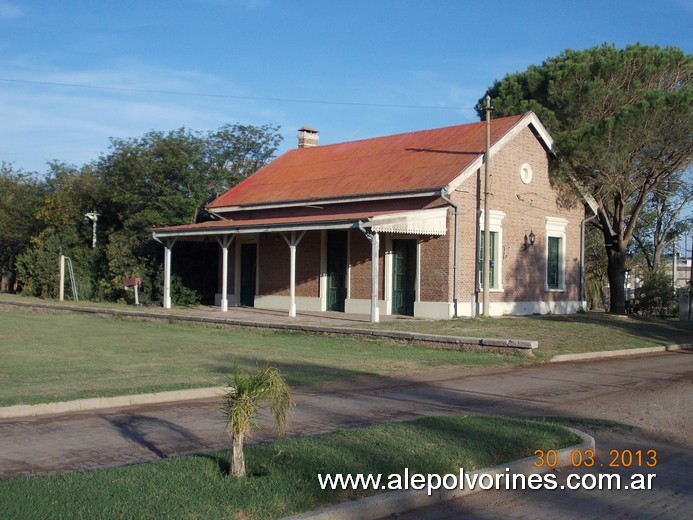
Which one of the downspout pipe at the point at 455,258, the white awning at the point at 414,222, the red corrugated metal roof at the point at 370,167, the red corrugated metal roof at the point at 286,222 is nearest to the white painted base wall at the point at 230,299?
the red corrugated metal roof at the point at 286,222

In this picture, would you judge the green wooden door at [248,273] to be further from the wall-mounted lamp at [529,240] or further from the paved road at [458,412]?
the paved road at [458,412]

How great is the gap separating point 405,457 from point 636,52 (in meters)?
25.9

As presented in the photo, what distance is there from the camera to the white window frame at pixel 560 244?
28.2 metres

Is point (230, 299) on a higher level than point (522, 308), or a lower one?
higher

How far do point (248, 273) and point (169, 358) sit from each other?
14530 millimetres

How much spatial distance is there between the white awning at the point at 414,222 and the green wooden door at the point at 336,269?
3808 millimetres

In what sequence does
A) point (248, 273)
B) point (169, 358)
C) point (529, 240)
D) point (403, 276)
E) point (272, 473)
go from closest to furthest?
1. point (272, 473)
2. point (169, 358)
3. point (403, 276)
4. point (529, 240)
5. point (248, 273)

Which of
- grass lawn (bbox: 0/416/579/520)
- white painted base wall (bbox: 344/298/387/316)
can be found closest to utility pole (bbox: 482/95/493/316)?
white painted base wall (bbox: 344/298/387/316)

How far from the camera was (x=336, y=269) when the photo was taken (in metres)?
26.8

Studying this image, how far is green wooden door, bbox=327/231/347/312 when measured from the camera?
26516mm

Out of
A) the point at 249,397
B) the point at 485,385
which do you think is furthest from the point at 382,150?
the point at 249,397

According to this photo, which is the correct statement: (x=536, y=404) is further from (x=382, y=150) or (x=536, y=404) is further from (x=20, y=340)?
(x=382, y=150)

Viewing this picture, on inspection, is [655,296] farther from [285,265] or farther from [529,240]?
[285,265]

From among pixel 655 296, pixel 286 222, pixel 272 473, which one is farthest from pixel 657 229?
pixel 272 473
